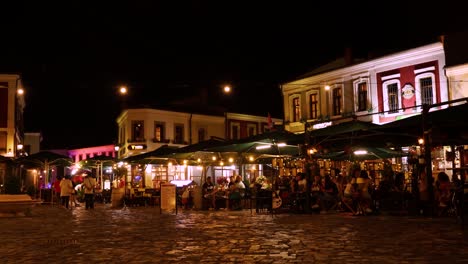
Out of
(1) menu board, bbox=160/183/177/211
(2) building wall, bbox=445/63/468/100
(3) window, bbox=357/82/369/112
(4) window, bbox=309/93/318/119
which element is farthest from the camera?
(4) window, bbox=309/93/318/119

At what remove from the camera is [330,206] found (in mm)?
17469

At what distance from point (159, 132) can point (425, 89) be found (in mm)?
24267

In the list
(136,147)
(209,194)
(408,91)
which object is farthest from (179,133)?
(209,194)

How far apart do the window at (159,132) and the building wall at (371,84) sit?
13685 mm

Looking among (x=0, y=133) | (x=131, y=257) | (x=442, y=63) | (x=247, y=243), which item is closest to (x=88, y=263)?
(x=131, y=257)

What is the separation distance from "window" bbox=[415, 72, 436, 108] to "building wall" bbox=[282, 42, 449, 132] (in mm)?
124

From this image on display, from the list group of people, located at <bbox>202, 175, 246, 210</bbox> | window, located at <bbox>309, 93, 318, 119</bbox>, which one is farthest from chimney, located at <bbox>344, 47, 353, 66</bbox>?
group of people, located at <bbox>202, 175, 246, 210</bbox>

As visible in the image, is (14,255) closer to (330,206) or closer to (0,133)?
(330,206)

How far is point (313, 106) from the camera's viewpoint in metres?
33.9

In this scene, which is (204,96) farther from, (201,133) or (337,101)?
(337,101)

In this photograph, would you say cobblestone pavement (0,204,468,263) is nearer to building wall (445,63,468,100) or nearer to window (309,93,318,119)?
building wall (445,63,468,100)

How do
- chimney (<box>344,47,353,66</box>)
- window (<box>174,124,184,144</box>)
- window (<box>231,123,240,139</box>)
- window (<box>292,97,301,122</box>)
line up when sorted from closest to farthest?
chimney (<box>344,47,353,66</box>)
window (<box>292,97,301,122</box>)
window (<box>174,124,184,144</box>)
window (<box>231,123,240,139</box>)

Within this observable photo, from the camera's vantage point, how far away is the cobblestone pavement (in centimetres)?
723

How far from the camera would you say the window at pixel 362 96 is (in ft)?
101
